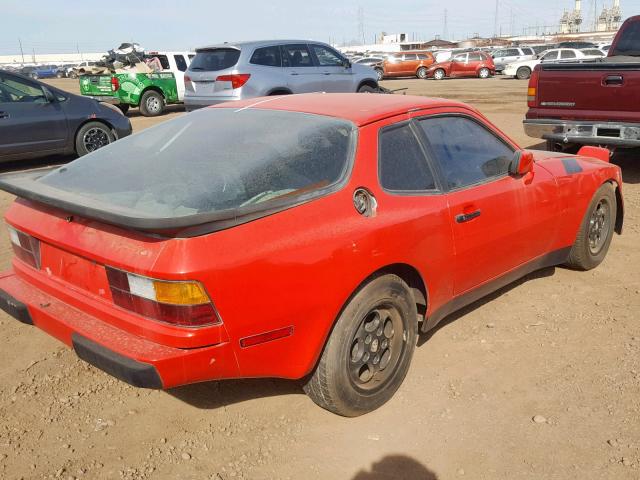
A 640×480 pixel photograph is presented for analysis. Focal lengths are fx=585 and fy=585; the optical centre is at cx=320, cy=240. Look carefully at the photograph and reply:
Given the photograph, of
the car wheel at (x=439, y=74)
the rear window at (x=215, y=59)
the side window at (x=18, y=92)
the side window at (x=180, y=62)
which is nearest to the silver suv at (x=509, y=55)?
the car wheel at (x=439, y=74)

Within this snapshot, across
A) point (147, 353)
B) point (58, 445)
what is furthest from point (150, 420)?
point (147, 353)

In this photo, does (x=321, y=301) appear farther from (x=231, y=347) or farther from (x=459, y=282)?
(x=459, y=282)

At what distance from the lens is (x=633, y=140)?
6.56 metres

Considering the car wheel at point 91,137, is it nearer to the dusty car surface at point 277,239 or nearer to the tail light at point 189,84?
the tail light at point 189,84

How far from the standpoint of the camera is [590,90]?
684 cm

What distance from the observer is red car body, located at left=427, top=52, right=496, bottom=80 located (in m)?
31.1

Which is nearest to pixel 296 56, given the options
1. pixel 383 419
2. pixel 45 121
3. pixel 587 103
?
pixel 45 121

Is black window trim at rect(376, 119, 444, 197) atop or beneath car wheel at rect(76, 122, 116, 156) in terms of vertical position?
atop

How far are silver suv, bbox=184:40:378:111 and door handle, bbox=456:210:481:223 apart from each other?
24.6 ft

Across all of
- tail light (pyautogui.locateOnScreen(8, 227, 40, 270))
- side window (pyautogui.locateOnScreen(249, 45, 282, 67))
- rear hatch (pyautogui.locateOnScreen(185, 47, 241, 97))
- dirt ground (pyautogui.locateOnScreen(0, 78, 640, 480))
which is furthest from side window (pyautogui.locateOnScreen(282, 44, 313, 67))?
tail light (pyautogui.locateOnScreen(8, 227, 40, 270))

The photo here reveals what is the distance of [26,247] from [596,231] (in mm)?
3947

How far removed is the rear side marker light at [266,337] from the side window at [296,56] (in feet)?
30.2

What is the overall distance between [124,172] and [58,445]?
4.33 ft

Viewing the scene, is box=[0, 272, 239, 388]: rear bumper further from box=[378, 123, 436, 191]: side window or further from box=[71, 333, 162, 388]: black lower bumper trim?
box=[378, 123, 436, 191]: side window
